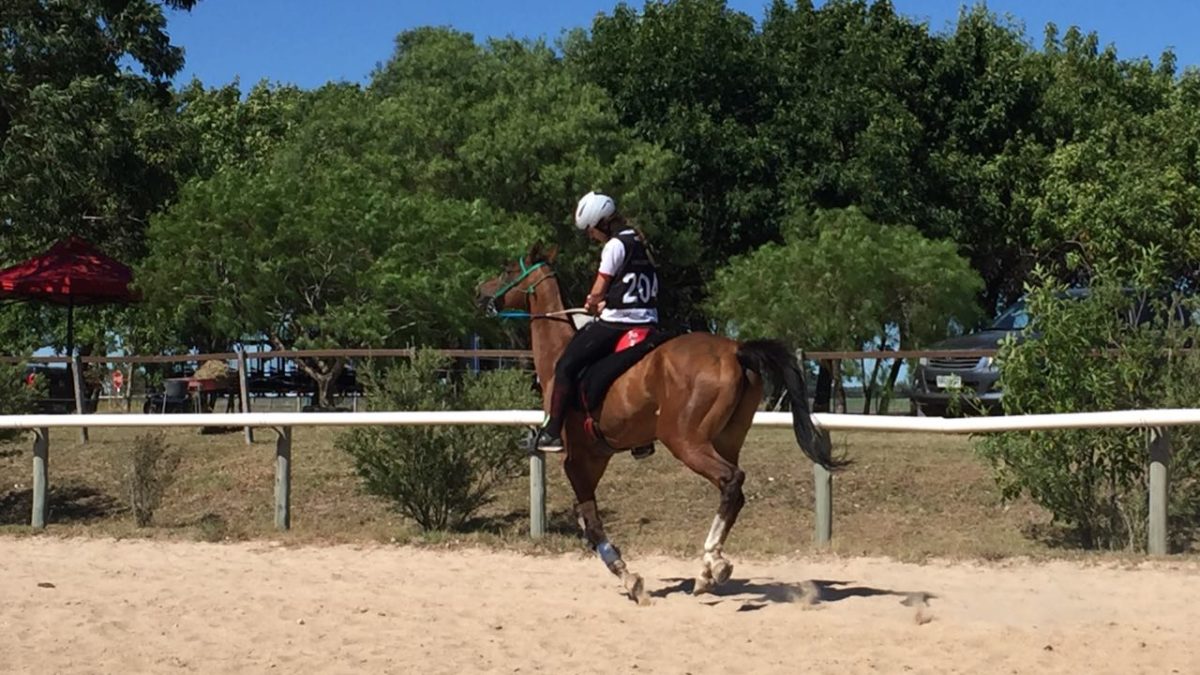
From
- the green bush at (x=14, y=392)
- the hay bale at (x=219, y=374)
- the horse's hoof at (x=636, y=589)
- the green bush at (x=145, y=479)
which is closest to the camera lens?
the horse's hoof at (x=636, y=589)

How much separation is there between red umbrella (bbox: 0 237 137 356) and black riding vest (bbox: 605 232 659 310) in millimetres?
14888

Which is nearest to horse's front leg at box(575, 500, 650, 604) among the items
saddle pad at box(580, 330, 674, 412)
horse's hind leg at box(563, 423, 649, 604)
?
horse's hind leg at box(563, 423, 649, 604)

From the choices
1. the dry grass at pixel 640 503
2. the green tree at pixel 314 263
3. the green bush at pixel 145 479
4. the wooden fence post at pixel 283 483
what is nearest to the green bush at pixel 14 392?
the dry grass at pixel 640 503

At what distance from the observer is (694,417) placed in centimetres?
966

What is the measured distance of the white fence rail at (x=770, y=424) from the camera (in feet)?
36.4

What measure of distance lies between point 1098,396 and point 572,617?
5484 mm

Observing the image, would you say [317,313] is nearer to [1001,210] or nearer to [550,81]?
[550,81]

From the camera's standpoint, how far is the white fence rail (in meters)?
11.1

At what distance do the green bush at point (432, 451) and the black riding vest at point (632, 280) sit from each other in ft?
14.4

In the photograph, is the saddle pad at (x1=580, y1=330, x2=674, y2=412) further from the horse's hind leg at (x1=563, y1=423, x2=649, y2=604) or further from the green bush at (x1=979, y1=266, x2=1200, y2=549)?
the green bush at (x1=979, y1=266, x2=1200, y2=549)

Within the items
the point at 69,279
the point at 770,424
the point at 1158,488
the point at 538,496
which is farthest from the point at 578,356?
the point at 69,279

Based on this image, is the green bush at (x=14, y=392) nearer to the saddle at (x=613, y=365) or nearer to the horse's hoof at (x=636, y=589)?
the saddle at (x=613, y=365)

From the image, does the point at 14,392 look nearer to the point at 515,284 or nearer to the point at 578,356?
the point at 515,284

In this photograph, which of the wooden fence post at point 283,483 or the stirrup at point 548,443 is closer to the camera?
the stirrup at point 548,443
